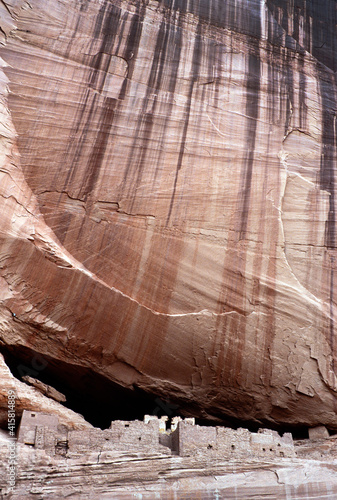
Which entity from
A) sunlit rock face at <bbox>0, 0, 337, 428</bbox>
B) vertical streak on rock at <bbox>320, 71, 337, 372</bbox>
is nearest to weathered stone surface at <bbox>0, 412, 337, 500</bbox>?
sunlit rock face at <bbox>0, 0, 337, 428</bbox>

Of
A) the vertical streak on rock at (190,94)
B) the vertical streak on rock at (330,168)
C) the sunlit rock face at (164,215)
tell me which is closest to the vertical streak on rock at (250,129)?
the sunlit rock face at (164,215)

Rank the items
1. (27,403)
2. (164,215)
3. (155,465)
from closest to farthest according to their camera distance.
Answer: (155,465)
(27,403)
(164,215)

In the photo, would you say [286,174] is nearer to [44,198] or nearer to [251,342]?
[251,342]

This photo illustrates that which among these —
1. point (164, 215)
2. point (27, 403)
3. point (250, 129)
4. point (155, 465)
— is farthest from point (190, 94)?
point (155, 465)

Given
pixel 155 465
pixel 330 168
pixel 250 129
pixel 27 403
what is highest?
pixel 250 129

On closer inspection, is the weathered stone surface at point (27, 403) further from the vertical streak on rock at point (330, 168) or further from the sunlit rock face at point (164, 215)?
the vertical streak on rock at point (330, 168)

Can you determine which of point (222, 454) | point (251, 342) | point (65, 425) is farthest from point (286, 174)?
point (65, 425)

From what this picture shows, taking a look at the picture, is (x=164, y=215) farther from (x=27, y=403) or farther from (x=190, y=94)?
(x=27, y=403)

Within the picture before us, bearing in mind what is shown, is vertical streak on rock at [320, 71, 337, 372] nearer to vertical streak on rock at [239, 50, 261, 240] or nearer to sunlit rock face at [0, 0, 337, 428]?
sunlit rock face at [0, 0, 337, 428]
